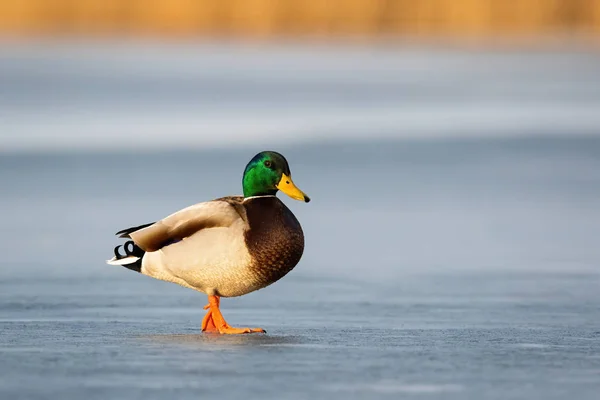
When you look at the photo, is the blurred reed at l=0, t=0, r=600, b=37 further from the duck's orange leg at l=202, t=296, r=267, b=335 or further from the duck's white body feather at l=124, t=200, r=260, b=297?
the duck's orange leg at l=202, t=296, r=267, b=335

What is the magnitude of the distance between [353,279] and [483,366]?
2.71 m

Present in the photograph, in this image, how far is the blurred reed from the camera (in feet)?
137

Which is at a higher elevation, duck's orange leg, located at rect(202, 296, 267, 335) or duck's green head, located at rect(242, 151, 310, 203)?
duck's green head, located at rect(242, 151, 310, 203)

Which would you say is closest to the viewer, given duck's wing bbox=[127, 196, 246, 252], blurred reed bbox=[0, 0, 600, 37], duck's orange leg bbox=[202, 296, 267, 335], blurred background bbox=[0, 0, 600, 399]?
blurred background bbox=[0, 0, 600, 399]

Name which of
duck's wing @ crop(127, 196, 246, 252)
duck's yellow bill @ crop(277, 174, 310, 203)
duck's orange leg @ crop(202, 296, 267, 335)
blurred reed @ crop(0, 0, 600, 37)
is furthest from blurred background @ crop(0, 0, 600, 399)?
blurred reed @ crop(0, 0, 600, 37)

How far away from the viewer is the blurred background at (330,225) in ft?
16.7

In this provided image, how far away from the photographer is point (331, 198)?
11562mm

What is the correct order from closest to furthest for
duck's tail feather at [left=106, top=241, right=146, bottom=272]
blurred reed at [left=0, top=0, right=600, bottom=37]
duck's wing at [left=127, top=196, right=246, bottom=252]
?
1. duck's wing at [left=127, top=196, right=246, bottom=252]
2. duck's tail feather at [left=106, top=241, right=146, bottom=272]
3. blurred reed at [left=0, top=0, right=600, bottom=37]

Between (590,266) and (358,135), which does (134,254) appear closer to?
(590,266)

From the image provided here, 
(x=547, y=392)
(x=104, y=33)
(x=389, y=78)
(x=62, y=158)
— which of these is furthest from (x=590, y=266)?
(x=104, y=33)

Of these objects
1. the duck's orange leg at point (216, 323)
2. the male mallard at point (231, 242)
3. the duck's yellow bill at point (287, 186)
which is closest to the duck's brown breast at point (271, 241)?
the male mallard at point (231, 242)

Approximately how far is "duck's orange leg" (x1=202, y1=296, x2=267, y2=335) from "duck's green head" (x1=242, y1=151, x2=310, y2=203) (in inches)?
20.4

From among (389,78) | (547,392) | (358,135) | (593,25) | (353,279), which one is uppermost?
(593,25)

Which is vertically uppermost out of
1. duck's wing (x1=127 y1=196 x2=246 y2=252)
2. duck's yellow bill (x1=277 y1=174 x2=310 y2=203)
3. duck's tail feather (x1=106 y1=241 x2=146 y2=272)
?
duck's yellow bill (x1=277 y1=174 x2=310 y2=203)
